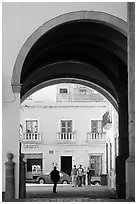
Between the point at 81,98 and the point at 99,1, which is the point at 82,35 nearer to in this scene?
the point at 99,1

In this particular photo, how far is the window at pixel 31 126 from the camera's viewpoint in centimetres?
4212

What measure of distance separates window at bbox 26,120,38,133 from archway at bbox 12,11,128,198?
749 inches

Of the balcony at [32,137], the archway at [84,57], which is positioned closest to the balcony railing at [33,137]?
the balcony at [32,137]

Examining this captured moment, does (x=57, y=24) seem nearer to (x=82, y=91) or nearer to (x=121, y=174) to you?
(x=121, y=174)

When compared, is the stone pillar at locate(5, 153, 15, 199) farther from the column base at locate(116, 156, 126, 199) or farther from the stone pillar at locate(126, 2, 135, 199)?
the column base at locate(116, 156, 126, 199)

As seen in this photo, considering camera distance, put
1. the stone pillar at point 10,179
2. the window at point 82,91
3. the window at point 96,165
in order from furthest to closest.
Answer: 1. the window at point 82,91
2. the window at point 96,165
3. the stone pillar at point 10,179

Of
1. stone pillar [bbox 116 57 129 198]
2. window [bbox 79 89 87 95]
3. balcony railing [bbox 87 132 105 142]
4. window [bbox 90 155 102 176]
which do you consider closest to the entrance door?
window [bbox 90 155 102 176]

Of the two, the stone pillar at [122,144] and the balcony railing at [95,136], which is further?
the balcony railing at [95,136]

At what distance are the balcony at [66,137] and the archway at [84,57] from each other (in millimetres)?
18530

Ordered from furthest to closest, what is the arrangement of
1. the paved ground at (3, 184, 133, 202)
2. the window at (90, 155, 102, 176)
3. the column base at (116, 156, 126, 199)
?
the window at (90, 155, 102, 176), the column base at (116, 156, 126, 199), the paved ground at (3, 184, 133, 202)

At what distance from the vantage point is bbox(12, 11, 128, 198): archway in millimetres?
14023

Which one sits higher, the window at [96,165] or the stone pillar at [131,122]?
the stone pillar at [131,122]

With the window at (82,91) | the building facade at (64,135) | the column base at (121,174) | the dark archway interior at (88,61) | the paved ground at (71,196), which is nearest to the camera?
the paved ground at (71,196)

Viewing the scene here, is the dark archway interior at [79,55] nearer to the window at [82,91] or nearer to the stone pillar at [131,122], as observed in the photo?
the stone pillar at [131,122]
